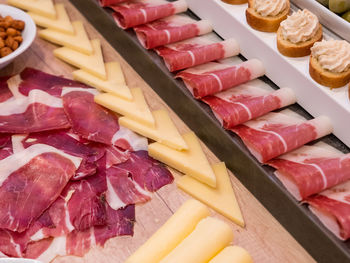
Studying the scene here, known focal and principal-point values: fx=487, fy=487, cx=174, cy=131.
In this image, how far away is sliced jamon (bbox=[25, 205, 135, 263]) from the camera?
1.90 metres

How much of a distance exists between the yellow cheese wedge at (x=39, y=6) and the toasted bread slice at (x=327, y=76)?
1.63 metres

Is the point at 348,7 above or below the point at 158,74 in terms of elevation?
above

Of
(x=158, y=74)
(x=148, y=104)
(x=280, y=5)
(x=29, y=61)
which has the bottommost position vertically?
(x=29, y=61)

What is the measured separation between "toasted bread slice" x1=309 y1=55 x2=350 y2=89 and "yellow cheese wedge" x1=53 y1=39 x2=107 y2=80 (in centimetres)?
107

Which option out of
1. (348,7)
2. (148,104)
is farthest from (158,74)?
(348,7)

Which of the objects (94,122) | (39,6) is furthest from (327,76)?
(39,6)

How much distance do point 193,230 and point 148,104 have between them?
967 millimetres

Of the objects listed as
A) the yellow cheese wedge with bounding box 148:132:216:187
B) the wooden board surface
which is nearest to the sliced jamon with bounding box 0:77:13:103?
the yellow cheese wedge with bounding box 148:132:216:187

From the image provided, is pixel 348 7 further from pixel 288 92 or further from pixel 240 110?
pixel 240 110

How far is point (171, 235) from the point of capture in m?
1.68

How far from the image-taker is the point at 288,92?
2146 mm

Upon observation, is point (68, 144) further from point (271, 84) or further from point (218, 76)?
point (271, 84)

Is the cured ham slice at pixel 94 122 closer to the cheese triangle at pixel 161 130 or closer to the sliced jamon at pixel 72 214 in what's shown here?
the cheese triangle at pixel 161 130

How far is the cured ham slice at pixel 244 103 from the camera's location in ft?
6.79
